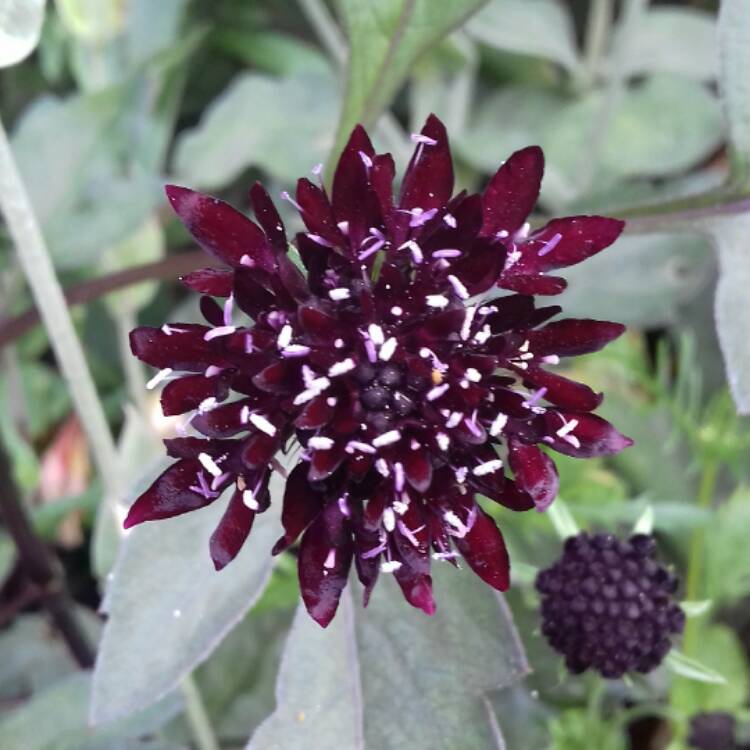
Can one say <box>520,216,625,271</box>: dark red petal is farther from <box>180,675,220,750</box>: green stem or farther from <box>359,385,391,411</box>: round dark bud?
<box>180,675,220,750</box>: green stem

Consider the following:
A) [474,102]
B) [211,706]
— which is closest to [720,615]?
[211,706]

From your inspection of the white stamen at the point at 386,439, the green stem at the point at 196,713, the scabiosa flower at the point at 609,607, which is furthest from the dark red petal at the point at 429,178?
the green stem at the point at 196,713

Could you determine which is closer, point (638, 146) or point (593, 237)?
point (593, 237)

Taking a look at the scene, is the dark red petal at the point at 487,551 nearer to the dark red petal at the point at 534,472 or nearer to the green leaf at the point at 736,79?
the dark red petal at the point at 534,472

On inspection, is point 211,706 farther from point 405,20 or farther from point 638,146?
point 638,146

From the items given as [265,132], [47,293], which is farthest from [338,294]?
[265,132]

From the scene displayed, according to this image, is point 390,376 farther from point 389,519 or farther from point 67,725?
point 67,725
